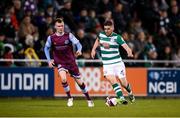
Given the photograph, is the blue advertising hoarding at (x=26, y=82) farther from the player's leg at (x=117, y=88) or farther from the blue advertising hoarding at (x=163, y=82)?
the player's leg at (x=117, y=88)

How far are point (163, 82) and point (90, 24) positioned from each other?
3535 millimetres

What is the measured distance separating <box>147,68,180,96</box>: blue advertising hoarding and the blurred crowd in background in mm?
517

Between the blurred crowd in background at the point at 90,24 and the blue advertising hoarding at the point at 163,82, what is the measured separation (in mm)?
517

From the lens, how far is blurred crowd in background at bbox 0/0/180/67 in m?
22.8

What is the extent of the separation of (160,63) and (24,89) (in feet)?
18.2

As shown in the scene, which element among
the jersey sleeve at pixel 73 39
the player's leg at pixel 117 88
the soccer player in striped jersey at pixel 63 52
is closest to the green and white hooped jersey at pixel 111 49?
the player's leg at pixel 117 88

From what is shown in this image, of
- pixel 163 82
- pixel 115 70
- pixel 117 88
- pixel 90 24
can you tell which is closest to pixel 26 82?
pixel 90 24

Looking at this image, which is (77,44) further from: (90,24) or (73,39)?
(90,24)

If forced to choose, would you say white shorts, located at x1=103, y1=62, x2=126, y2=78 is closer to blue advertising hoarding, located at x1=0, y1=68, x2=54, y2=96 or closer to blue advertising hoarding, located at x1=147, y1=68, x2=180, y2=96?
blue advertising hoarding, located at x1=0, y1=68, x2=54, y2=96

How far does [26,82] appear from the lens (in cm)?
2277

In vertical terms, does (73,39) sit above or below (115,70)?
above

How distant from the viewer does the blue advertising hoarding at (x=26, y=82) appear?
2245 centimetres

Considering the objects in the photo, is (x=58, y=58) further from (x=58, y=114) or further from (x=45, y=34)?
(x=45, y=34)

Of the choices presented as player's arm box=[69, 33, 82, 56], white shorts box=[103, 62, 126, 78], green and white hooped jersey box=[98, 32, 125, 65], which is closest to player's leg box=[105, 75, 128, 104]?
white shorts box=[103, 62, 126, 78]
